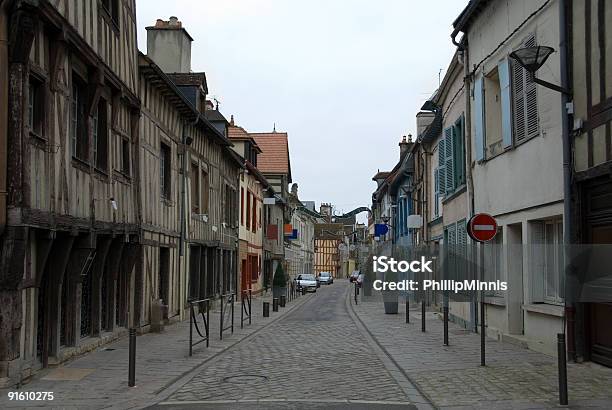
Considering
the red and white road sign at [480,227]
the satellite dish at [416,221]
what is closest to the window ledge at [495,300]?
the red and white road sign at [480,227]

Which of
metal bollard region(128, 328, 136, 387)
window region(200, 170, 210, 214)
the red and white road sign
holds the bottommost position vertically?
metal bollard region(128, 328, 136, 387)

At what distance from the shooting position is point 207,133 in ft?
73.0

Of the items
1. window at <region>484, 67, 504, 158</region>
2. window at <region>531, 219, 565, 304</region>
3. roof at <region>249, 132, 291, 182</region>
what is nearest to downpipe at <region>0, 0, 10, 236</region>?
window at <region>531, 219, 565, 304</region>

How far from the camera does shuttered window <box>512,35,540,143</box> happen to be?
12047 millimetres

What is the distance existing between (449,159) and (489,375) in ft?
34.5

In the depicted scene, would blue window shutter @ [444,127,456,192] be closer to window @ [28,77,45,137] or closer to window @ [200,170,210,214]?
window @ [200,170,210,214]

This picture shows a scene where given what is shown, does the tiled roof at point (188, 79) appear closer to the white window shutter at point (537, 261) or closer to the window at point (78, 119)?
the window at point (78, 119)

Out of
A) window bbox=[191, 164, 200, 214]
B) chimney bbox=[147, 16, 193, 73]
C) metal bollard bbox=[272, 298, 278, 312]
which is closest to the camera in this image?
window bbox=[191, 164, 200, 214]

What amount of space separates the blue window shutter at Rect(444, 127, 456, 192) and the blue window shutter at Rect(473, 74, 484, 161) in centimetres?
328

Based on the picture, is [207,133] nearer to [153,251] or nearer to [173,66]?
[173,66]

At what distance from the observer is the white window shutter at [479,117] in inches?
590

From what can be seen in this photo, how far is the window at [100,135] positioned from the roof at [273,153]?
108ft

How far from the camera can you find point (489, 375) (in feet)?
32.1

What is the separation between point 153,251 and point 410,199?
55.8 feet
